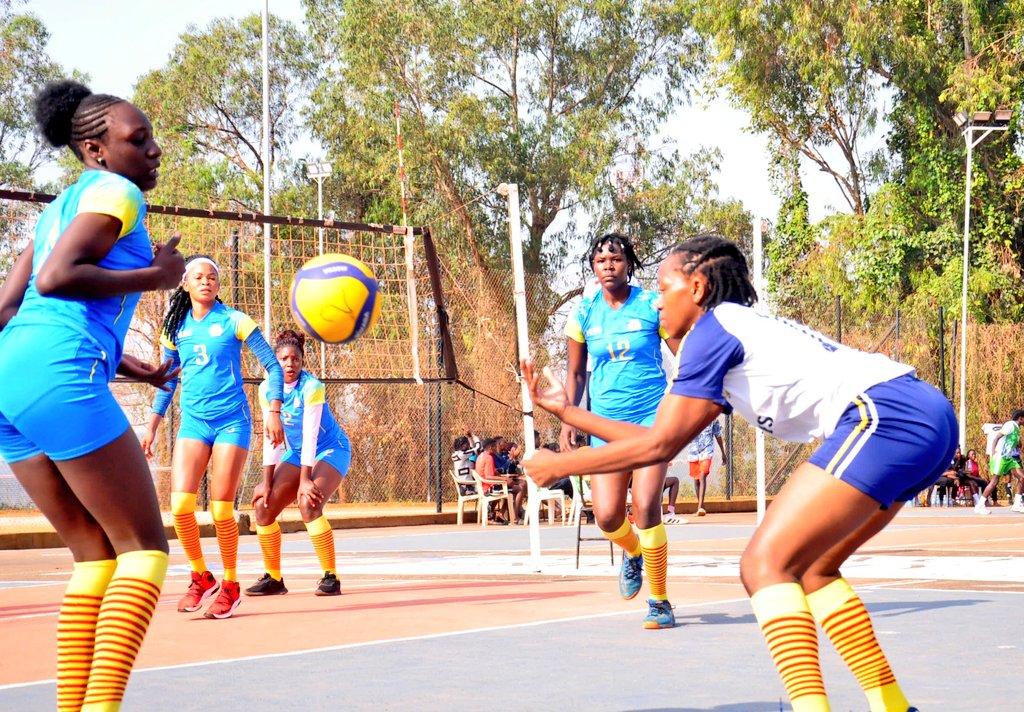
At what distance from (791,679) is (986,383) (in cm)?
2933

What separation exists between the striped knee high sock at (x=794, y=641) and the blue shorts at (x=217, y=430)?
5521 millimetres

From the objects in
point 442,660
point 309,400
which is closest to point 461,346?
point 309,400

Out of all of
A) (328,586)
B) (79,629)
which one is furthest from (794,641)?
(328,586)

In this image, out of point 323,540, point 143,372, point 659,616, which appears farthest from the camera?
point 323,540

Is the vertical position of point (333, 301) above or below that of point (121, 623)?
above

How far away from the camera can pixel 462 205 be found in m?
38.3

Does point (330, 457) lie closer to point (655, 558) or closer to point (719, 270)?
point (655, 558)

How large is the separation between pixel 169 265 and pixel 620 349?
4781mm

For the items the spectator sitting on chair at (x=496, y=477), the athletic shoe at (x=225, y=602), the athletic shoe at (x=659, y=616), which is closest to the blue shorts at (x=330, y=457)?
the athletic shoe at (x=225, y=602)

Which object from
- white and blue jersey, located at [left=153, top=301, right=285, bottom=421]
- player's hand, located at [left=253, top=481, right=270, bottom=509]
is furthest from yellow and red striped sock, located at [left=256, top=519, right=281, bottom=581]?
white and blue jersey, located at [left=153, top=301, right=285, bottom=421]

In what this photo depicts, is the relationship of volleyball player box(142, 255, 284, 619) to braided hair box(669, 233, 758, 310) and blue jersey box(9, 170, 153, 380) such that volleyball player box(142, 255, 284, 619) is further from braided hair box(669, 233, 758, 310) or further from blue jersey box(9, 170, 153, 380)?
braided hair box(669, 233, 758, 310)

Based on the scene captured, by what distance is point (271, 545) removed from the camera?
10.2 m

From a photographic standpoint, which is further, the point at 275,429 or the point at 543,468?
the point at 275,429

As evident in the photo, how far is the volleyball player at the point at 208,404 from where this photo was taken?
918 centimetres
